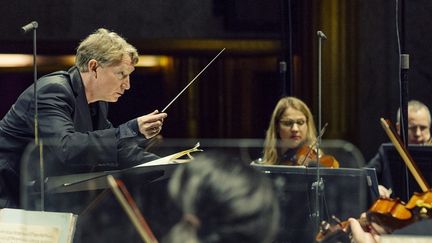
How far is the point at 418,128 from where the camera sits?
4.76 m

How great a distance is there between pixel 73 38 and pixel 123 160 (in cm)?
311

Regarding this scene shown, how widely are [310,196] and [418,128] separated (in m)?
2.56

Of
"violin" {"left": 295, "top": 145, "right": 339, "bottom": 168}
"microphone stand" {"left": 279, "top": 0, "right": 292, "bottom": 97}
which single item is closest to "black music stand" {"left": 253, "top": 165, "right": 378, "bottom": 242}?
"violin" {"left": 295, "top": 145, "right": 339, "bottom": 168}

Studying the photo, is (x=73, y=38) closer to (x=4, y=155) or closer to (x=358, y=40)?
(x=358, y=40)

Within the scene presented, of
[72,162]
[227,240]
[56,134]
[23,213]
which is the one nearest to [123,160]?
[56,134]

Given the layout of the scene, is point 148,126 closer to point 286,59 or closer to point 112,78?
point 112,78

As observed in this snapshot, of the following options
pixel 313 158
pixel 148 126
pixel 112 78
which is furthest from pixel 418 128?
pixel 313 158

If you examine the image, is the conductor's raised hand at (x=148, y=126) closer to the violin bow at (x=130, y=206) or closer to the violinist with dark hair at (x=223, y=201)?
the violin bow at (x=130, y=206)

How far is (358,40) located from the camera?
5.86 meters

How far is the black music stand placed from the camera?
1.92m

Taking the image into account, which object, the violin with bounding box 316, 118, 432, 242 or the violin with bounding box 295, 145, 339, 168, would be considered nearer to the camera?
the violin with bounding box 295, 145, 339, 168

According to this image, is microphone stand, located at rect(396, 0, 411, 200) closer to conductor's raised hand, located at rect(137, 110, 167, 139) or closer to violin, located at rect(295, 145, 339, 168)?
conductor's raised hand, located at rect(137, 110, 167, 139)

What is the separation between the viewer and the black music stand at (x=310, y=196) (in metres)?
1.92

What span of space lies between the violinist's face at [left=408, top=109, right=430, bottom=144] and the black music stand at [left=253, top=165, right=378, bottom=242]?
7.80 ft
